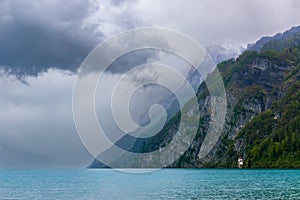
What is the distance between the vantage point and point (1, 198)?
94.9m

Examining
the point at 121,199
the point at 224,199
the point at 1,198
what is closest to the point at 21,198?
the point at 1,198

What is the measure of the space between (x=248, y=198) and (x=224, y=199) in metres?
4.19

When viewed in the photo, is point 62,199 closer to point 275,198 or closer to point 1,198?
point 1,198

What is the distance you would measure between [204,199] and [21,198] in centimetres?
3922

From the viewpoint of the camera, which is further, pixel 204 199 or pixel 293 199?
pixel 204 199

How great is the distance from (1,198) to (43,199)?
11.6m

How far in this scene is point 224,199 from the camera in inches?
3105

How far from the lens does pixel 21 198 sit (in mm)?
93750

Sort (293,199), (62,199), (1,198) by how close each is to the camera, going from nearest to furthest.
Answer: (293,199) < (62,199) < (1,198)

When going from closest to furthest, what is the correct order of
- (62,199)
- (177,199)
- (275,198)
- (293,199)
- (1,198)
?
1. (293,199)
2. (275,198)
3. (177,199)
4. (62,199)
5. (1,198)

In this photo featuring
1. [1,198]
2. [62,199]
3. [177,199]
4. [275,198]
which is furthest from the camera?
[1,198]

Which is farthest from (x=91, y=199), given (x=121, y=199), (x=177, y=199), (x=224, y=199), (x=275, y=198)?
(x=275, y=198)

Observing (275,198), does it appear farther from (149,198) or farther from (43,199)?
(43,199)

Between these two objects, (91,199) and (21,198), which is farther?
(21,198)
